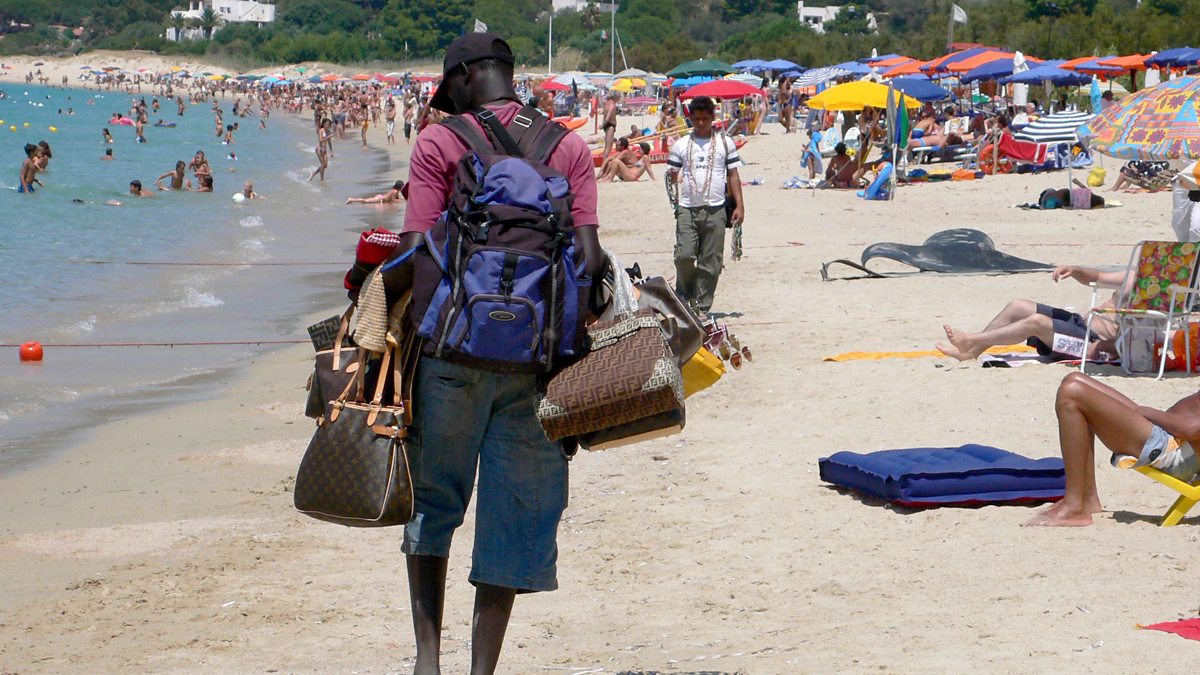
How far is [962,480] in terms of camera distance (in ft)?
16.4

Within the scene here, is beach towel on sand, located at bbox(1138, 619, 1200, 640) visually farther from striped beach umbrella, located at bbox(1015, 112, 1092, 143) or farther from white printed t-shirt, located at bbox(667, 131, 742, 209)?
striped beach umbrella, located at bbox(1015, 112, 1092, 143)

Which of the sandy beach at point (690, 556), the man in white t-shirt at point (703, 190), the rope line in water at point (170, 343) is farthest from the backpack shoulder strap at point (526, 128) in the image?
the rope line in water at point (170, 343)

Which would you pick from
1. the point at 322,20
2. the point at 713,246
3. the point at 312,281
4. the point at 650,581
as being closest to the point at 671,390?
the point at 650,581

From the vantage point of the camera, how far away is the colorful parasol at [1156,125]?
7.08 meters

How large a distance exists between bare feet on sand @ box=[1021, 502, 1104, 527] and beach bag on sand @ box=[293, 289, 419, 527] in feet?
8.35

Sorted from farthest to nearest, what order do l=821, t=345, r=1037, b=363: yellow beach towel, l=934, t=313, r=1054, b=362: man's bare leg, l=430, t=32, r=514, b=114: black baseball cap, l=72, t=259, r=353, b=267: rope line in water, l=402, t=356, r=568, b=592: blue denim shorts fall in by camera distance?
1. l=72, t=259, r=353, b=267: rope line in water
2. l=821, t=345, r=1037, b=363: yellow beach towel
3. l=934, t=313, r=1054, b=362: man's bare leg
4. l=430, t=32, r=514, b=114: black baseball cap
5. l=402, t=356, r=568, b=592: blue denim shorts

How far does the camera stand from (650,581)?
175 inches

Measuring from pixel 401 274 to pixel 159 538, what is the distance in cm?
311

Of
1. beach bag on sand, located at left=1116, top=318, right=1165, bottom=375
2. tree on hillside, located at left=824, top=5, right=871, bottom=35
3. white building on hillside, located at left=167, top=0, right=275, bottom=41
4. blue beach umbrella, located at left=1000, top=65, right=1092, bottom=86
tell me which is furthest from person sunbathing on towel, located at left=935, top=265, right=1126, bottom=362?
white building on hillside, located at left=167, top=0, right=275, bottom=41

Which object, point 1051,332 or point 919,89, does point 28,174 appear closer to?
point 919,89

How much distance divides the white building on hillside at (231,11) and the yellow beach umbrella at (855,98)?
431 ft

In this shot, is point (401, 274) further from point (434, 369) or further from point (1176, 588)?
point (1176, 588)

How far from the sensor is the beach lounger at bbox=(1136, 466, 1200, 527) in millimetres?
4445

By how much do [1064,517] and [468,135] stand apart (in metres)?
2.69
